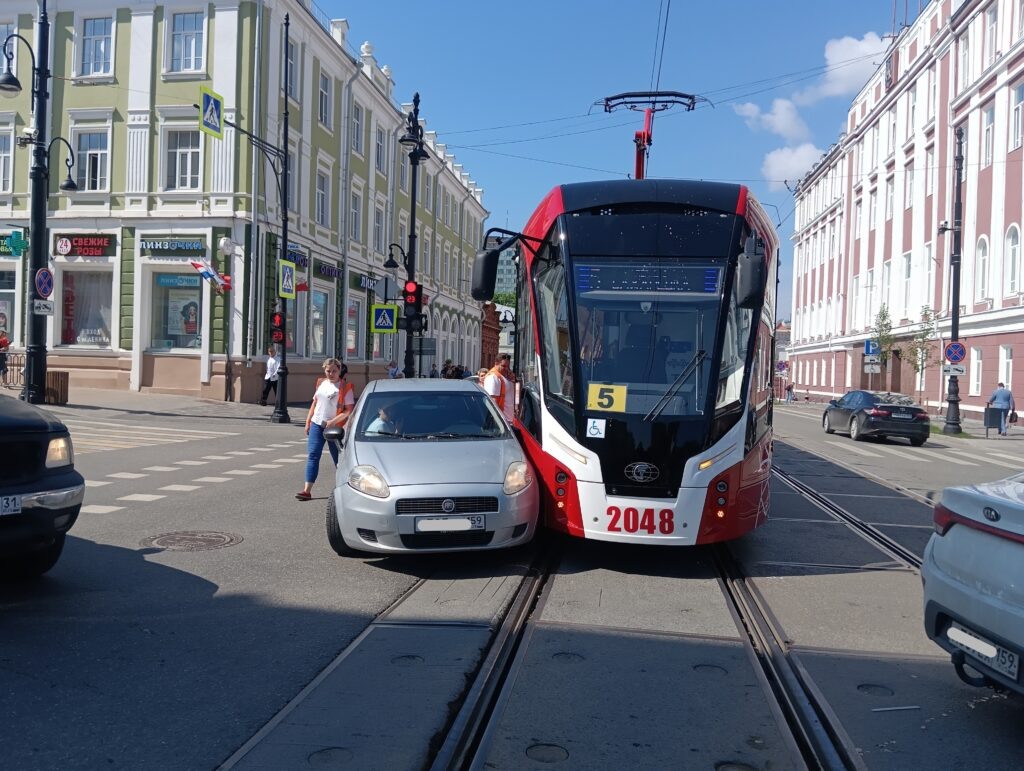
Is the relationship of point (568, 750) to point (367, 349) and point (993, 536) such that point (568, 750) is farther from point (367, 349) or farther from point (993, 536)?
point (367, 349)

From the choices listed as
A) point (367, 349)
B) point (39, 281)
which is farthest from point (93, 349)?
point (367, 349)

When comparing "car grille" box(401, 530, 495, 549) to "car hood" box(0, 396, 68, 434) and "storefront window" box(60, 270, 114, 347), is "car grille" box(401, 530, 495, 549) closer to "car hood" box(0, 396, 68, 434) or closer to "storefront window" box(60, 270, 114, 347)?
"car hood" box(0, 396, 68, 434)

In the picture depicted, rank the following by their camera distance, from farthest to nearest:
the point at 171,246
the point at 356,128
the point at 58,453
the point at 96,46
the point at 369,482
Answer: the point at 356,128
the point at 96,46
the point at 171,246
the point at 369,482
the point at 58,453

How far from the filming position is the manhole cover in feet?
24.8

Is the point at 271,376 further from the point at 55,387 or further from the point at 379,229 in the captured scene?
the point at 379,229

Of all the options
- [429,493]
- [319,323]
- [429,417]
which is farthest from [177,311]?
[429,493]

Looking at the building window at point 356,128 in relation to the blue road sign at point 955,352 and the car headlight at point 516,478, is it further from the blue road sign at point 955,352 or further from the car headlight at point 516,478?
the car headlight at point 516,478

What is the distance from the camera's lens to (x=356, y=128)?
36844 mm

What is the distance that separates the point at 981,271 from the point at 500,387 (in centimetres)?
2958

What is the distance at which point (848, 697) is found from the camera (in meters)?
4.45

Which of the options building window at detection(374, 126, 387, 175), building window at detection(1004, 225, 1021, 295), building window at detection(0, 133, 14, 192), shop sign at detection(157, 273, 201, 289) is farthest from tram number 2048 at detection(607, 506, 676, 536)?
building window at detection(374, 126, 387, 175)

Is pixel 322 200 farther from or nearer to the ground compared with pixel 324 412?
farther from the ground

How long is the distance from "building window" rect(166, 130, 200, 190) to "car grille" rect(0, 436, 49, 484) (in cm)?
2416

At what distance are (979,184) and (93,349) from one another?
33.6 metres
